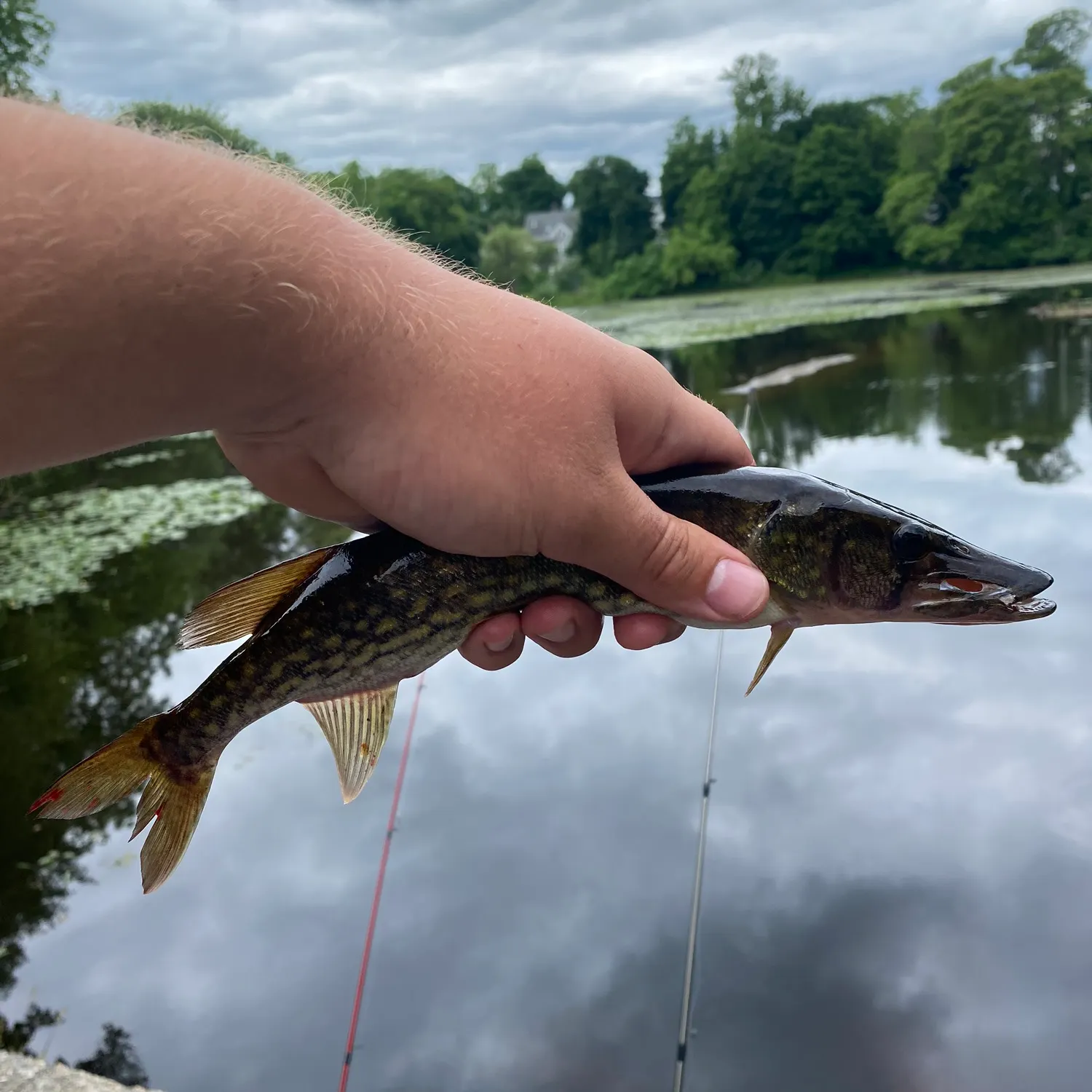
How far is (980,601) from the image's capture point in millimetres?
1662

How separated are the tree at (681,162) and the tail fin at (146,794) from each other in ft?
178

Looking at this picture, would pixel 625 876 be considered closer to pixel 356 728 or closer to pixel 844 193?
pixel 356 728

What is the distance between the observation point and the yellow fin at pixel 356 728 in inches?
83.5

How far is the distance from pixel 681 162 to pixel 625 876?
55389 millimetres

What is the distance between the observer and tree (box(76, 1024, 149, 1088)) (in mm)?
3625

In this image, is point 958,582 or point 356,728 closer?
point 958,582

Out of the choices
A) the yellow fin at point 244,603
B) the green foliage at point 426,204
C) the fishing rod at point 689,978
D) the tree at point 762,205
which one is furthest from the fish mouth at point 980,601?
the tree at point 762,205

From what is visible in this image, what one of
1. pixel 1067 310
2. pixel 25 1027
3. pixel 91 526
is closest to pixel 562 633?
pixel 25 1027

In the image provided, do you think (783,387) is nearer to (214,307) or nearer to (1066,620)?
(1066,620)

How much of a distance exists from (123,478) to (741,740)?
1148cm

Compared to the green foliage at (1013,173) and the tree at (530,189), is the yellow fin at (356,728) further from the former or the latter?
the tree at (530,189)

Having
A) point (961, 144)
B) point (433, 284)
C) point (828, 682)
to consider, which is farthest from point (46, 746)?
point (961, 144)

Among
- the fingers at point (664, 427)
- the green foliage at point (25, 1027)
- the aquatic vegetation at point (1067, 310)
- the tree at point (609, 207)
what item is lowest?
the green foliage at point (25, 1027)

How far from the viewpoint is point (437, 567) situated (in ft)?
6.26
